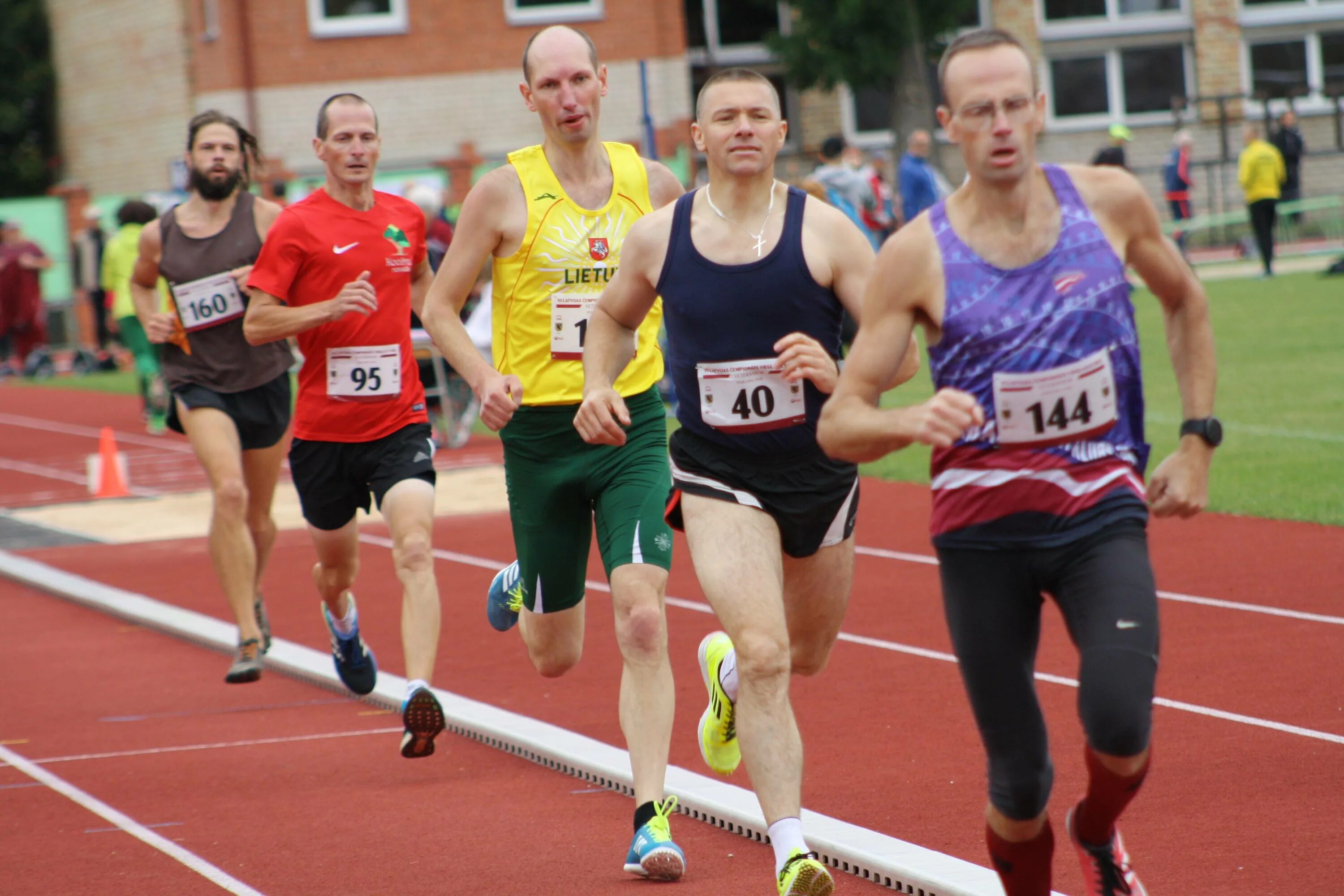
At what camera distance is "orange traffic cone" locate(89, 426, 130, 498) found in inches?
615

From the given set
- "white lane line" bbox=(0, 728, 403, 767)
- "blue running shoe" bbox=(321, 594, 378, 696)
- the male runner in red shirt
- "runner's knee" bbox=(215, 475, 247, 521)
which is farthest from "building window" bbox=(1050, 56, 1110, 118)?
"white lane line" bbox=(0, 728, 403, 767)

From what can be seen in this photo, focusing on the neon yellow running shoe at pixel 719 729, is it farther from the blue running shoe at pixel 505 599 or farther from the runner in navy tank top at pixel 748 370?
the blue running shoe at pixel 505 599

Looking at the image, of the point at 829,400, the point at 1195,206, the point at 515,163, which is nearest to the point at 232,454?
the point at 515,163

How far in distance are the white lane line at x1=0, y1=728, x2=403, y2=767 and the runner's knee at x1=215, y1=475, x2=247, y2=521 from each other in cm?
133

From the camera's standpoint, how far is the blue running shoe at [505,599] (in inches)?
270

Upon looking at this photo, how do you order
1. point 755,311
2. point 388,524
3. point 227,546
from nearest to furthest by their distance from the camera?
point 755,311
point 388,524
point 227,546

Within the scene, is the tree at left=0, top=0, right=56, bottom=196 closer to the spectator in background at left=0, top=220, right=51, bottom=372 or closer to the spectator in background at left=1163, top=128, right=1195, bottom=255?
the spectator in background at left=0, top=220, right=51, bottom=372

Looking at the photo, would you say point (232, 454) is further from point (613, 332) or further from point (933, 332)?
point (933, 332)

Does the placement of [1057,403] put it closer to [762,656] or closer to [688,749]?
[762,656]

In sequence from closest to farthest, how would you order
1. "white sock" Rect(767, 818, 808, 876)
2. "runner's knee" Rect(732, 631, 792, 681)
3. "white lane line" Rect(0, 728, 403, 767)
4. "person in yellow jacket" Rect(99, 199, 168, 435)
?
"white sock" Rect(767, 818, 808, 876) → "runner's knee" Rect(732, 631, 792, 681) → "white lane line" Rect(0, 728, 403, 767) → "person in yellow jacket" Rect(99, 199, 168, 435)

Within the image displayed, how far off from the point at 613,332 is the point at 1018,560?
5.58 ft

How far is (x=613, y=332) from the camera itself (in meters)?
5.27

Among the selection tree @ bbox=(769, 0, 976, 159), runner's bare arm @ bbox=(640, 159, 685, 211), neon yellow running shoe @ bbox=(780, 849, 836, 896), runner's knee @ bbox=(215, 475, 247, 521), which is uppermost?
tree @ bbox=(769, 0, 976, 159)

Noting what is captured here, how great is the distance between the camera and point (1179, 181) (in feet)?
107
